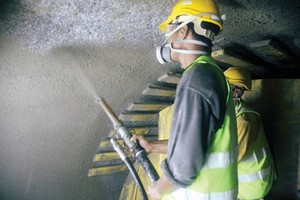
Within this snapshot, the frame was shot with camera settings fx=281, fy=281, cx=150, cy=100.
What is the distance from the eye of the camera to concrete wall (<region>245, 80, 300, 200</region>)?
334 centimetres

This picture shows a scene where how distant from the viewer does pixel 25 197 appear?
2.38 metres

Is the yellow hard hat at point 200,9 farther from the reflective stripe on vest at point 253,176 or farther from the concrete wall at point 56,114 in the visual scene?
the reflective stripe on vest at point 253,176

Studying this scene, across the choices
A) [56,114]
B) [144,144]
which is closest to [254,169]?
[144,144]

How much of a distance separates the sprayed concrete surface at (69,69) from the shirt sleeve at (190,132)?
2.90 feet

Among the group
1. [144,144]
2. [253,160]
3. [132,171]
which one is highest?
[144,144]

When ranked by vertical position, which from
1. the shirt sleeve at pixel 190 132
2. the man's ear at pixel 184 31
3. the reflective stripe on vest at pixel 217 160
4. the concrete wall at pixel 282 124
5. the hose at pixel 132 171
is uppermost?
the man's ear at pixel 184 31

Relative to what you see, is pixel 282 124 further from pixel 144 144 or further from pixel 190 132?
pixel 190 132

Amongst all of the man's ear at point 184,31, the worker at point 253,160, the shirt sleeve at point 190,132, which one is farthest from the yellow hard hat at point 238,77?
the shirt sleeve at point 190,132

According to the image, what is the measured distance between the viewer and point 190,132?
4.27ft

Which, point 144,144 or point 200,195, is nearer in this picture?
point 200,195

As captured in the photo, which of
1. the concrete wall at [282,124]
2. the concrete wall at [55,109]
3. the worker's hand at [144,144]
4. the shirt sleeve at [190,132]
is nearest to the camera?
the shirt sleeve at [190,132]

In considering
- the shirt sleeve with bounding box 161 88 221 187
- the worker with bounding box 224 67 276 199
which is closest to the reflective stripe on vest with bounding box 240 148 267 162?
the worker with bounding box 224 67 276 199

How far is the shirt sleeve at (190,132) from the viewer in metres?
1.30

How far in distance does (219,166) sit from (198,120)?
1.03 feet
